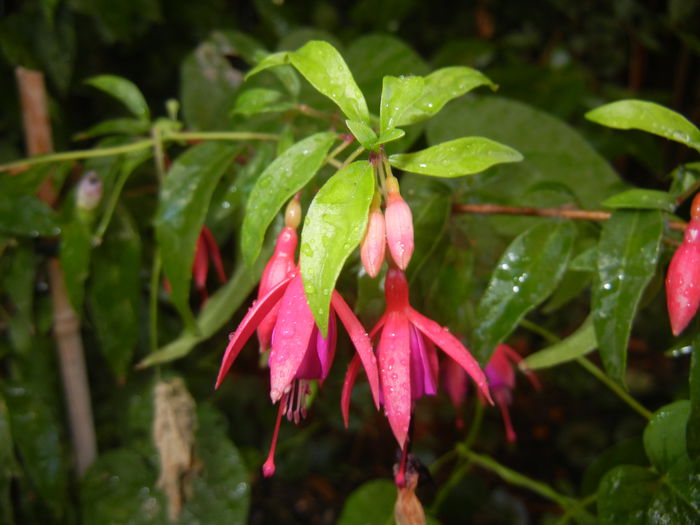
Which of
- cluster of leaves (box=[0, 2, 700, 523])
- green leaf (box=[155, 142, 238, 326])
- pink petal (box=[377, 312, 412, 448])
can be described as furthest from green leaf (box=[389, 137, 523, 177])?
green leaf (box=[155, 142, 238, 326])

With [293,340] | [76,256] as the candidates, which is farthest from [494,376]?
[76,256]

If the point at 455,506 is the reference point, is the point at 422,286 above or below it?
above

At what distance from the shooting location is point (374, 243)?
0.35 metres

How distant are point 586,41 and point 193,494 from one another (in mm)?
1209

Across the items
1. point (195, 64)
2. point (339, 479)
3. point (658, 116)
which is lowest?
point (339, 479)

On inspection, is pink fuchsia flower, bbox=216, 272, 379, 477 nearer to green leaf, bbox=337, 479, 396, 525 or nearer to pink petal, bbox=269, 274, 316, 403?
pink petal, bbox=269, 274, 316, 403

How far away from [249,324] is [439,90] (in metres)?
0.21

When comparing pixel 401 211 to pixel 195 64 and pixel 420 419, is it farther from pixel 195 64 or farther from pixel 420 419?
pixel 420 419

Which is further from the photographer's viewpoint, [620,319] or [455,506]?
[455,506]

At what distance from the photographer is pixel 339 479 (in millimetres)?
1322

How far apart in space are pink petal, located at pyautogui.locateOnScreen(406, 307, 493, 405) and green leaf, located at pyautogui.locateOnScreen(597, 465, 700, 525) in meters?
0.21

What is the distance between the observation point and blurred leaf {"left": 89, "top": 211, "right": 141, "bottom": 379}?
686mm

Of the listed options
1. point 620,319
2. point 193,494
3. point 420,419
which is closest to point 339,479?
point 420,419

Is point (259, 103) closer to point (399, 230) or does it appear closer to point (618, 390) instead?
point (399, 230)
